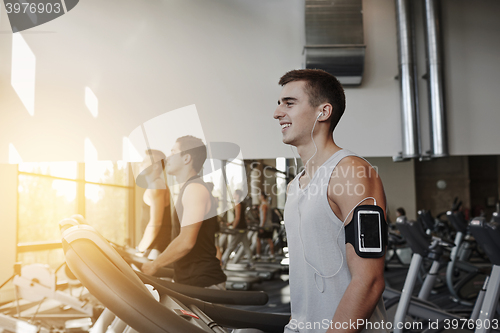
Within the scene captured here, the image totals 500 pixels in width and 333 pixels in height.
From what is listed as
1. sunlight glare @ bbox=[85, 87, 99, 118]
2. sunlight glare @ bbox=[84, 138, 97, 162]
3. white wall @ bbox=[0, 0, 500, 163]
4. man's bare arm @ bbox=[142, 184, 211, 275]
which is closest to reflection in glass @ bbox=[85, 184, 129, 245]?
sunlight glare @ bbox=[84, 138, 97, 162]

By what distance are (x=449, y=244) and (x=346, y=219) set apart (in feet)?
7.89

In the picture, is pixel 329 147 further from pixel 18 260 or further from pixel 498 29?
pixel 18 260

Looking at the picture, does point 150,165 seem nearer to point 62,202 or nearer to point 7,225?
point 62,202

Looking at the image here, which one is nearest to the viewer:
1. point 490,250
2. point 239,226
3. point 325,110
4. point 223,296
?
point 325,110

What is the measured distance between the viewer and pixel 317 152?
41.8 inches

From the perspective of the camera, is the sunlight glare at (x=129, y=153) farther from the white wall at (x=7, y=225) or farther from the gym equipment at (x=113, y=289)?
the gym equipment at (x=113, y=289)

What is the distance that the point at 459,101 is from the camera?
12.2ft

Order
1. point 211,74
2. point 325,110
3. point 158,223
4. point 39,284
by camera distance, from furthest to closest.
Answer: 1. point 211,74
2. point 39,284
3. point 158,223
4. point 325,110

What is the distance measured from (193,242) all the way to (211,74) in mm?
2278

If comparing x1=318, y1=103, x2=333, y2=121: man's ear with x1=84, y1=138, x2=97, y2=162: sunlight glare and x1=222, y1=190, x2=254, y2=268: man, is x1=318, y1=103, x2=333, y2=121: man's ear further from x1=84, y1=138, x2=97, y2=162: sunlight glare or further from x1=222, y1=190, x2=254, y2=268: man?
x1=222, y1=190, x2=254, y2=268: man

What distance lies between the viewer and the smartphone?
85cm

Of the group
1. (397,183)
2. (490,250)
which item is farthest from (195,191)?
(397,183)

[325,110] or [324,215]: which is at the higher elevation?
[325,110]

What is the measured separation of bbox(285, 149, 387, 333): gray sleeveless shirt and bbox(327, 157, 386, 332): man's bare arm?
0.08 feet
